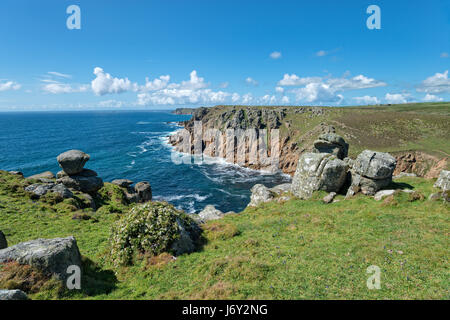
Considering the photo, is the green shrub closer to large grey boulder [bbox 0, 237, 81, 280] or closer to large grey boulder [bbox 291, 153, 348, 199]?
large grey boulder [bbox 0, 237, 81, 280]

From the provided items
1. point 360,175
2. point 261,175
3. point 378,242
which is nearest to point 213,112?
point 261,175

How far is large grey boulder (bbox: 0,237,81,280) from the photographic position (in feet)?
38.7

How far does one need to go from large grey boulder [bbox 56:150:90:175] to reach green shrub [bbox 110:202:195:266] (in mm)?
24617

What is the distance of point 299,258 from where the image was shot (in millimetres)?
14461

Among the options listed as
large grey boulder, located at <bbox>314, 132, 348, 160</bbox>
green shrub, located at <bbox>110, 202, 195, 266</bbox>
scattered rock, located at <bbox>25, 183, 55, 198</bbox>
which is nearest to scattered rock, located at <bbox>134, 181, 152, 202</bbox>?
scattered rock, located at <bbox>25, 183, 55, 198</bbox>

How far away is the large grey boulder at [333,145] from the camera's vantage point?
118 feet

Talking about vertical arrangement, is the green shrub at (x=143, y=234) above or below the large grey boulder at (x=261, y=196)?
above

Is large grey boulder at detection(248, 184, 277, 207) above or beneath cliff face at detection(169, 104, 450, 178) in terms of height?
beneath

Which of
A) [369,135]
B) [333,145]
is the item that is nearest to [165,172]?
[333,145]

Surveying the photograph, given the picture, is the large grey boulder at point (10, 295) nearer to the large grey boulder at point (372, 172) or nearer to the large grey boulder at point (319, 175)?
the large grey boulder at point (319, 175)

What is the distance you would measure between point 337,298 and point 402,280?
4.59 m

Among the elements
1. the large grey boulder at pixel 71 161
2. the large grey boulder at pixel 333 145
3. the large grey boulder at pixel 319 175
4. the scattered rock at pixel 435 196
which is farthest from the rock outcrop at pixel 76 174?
the scattered rock at pixel 435 196

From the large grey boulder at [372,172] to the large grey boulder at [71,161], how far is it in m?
44.5

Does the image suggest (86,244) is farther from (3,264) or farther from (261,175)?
(261,175)
